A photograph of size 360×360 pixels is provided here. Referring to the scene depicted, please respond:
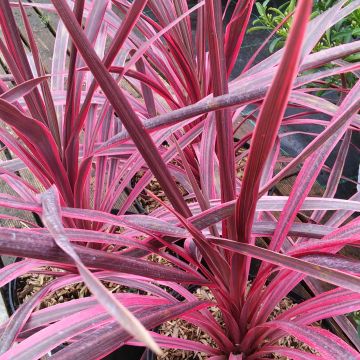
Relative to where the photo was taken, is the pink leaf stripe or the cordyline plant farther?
the cordyline plant

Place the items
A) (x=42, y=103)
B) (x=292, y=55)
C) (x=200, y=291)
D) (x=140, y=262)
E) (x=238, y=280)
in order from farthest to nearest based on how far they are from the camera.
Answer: (x=200, y=291) → (x=42, y=103) → (x=238, y=280) → (x=140, y=262) → (x=292, y=55)

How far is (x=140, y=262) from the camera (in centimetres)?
43

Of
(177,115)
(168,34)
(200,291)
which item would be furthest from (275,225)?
(168,34)

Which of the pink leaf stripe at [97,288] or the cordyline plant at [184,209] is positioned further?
the cordyline plant at [184,209]

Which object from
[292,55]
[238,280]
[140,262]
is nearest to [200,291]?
[238,280]

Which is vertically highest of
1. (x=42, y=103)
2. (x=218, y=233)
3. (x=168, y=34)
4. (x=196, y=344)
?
(x=168, y=34)

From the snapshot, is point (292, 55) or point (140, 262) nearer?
point (292, 55)

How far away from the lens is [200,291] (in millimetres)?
799

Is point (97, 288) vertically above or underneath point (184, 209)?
underneath

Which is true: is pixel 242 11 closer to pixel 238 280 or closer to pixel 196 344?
pixel 238 280

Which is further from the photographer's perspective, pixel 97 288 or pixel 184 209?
pixel 184 209

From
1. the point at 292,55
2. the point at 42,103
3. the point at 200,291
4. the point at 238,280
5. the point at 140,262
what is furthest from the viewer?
the point at 200,291

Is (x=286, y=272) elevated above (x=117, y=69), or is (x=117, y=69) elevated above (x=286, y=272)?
(x=117, y=69)

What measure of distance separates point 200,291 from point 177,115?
16.5 inches
